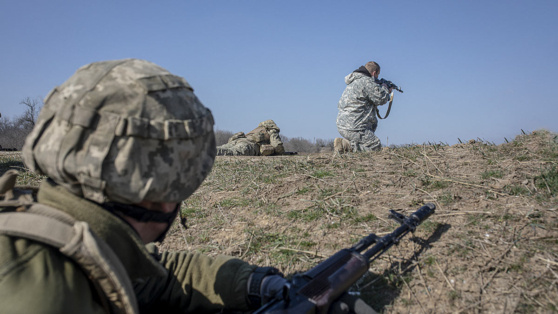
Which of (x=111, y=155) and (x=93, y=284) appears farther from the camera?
(x=111, y=155)

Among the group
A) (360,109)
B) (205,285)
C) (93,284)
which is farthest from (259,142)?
(93,284)

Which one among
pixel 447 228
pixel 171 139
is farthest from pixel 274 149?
pixel 171 139

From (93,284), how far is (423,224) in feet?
8.36

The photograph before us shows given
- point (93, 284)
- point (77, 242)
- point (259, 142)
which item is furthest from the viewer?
point (259, 142)

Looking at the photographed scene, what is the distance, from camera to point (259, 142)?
15.8 m

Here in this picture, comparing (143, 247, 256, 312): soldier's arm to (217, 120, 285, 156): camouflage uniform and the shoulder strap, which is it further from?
(217, 120, 285, 156): camouflage uniform

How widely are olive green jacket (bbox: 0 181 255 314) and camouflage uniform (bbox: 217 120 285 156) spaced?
446 inches

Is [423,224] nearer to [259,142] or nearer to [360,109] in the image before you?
[360,109]

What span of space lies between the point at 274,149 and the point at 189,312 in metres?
13.4

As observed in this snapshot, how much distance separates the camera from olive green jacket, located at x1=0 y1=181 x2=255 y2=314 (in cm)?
126

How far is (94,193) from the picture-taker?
1643 millimetres

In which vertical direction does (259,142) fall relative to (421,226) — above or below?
below

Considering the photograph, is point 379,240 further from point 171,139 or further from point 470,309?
point 171,139

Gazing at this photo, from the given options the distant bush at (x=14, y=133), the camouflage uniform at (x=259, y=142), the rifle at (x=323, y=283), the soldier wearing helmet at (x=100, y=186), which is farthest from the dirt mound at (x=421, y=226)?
the distant bush at (x=14, y=133)
